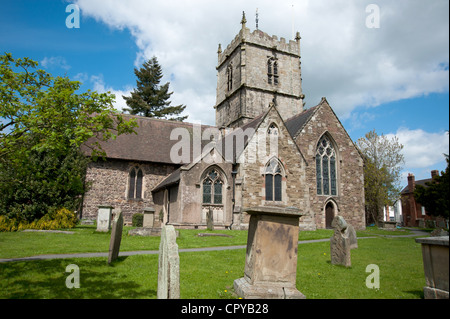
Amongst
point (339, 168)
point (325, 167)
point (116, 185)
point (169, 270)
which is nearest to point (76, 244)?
point (169, 270)

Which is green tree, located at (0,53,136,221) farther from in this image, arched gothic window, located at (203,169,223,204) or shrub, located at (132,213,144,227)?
shrub, located at (132,213,144,227)

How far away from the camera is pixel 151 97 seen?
153ft

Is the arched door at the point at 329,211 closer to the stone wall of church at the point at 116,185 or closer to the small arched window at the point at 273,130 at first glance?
the small arched window at the point at 273,130

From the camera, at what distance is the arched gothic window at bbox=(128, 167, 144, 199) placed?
24.1m

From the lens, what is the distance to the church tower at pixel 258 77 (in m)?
31.6

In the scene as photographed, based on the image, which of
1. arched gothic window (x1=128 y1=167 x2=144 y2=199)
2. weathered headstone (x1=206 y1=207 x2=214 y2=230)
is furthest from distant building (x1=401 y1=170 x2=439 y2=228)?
arched gothic window (x1=128 y1=167 x2=144 y2=199)

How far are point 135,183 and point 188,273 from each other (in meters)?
18.4

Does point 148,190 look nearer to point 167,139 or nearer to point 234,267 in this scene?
point 167,139

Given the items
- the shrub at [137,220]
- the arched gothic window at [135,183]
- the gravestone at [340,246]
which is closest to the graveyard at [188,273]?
the gravestone at [340,246]

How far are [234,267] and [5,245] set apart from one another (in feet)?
26.2

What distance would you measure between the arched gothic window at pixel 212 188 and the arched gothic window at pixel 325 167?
803 cm

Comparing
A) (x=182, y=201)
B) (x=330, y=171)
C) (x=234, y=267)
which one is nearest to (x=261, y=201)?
(x=182, y=201)

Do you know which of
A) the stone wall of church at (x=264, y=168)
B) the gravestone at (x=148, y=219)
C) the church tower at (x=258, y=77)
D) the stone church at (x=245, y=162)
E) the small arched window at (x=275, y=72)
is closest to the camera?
the gravestone at (x=148, y=219)
